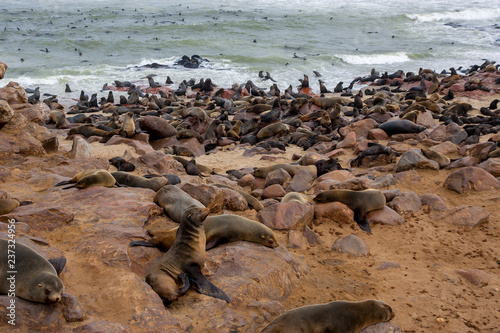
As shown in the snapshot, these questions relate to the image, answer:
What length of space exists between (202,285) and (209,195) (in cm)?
189

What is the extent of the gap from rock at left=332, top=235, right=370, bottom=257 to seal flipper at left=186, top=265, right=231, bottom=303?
2.18m

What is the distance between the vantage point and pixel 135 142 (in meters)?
10.5

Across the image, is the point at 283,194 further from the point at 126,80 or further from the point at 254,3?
the point at 254,3

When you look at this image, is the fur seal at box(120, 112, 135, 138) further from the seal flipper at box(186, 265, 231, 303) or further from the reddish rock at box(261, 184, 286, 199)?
the seal flipper at box(186, 265, 231, 303)

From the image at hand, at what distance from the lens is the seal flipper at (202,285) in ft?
12.8

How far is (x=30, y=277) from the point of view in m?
3.28

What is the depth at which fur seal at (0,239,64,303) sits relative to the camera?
3.18 metres

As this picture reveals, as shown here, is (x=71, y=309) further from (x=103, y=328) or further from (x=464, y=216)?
(x=464, y=216)

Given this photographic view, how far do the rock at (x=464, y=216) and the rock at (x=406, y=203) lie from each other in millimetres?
285

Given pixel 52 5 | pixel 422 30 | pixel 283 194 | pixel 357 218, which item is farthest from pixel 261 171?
pixel 52 5

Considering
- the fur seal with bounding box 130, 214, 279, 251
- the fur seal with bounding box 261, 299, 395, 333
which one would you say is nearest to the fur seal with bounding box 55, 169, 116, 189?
the fur seal with bounding box 130, 214, 279, 251

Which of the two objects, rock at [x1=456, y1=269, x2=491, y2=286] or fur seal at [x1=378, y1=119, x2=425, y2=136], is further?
fur seal at [x1=378, y1=119, x2=425, y2=136]

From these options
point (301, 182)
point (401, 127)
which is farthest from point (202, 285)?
point (401, 127)

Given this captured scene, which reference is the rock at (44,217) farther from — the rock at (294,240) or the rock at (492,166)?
the rock at (492,166)
